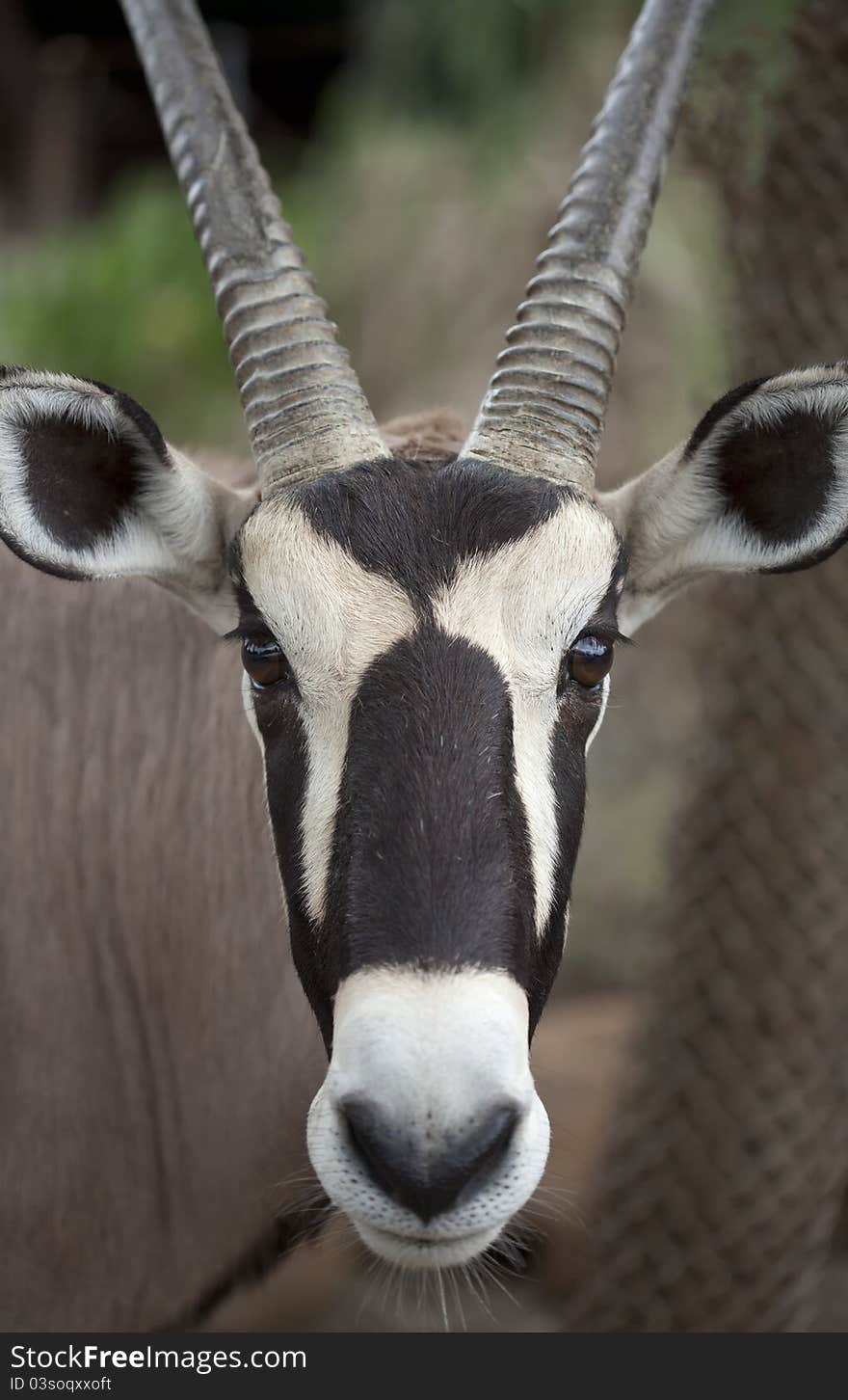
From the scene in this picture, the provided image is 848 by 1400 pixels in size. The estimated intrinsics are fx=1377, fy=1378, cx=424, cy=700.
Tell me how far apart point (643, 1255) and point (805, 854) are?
5.91 feet

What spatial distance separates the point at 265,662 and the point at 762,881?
2862 millimetres

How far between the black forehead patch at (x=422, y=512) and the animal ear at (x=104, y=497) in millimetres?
492

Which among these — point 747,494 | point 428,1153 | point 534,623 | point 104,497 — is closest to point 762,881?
point 747,494

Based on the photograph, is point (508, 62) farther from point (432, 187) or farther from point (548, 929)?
point (548, 929)

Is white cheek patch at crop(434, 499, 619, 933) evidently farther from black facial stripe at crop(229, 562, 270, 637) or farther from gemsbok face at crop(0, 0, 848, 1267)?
black facial stripe at crop(229, 562, 270, 637)

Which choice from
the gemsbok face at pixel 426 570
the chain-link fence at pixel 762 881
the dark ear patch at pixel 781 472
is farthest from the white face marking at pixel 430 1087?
the chain-link fence at pixel 762 881

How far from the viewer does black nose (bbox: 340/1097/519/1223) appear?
8.36ft

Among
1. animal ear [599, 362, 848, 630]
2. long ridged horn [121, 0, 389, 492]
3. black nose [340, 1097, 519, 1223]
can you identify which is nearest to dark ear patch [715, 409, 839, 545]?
animal ear [599, 362, 848, 630]

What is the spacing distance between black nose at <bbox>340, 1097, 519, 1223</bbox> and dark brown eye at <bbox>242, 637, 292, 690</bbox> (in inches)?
43.2

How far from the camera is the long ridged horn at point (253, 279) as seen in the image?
11.7 ft

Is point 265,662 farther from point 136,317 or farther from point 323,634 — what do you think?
point 136,317

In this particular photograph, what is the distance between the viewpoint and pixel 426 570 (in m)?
3.14

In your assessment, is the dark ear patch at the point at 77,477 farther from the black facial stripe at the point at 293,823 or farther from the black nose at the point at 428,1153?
Result: the black nose at the point at 428,1153

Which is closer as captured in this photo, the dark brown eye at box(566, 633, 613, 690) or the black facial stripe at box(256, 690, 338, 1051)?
the black facial stripe at box(256, 690, 338, 1051)
